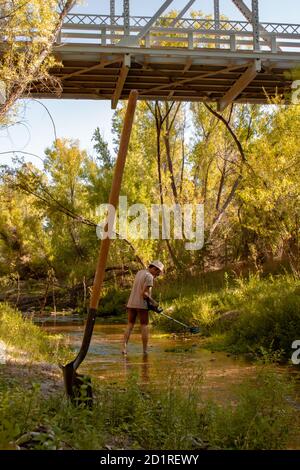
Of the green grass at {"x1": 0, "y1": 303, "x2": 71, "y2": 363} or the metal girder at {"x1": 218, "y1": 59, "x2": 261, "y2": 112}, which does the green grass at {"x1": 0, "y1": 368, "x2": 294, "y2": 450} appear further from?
the metal girder at {"x1": 218, "y1": 59, "x2": 261, "y2": 112}

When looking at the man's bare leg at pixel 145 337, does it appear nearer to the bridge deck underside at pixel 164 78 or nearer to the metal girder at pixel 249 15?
the bridge deck underside at pixel 164 78

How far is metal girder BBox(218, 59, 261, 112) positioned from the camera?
18609 mm

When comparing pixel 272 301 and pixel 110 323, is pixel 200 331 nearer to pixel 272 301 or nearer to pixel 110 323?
pixel 272 301

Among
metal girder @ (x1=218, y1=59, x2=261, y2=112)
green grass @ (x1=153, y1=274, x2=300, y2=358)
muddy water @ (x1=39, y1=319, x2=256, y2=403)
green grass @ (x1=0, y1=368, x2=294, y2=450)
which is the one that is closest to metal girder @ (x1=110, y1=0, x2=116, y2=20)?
metal girder @ (x1=218, y1=59, x2=261, y2=112)

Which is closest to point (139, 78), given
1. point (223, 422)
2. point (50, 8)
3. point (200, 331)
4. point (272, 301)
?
point (50, 8)

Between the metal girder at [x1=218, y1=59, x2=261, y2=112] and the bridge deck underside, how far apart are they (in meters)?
0.17

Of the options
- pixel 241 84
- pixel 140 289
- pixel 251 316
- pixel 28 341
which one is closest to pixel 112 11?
pixel 241 84

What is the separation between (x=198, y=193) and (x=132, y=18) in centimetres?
836

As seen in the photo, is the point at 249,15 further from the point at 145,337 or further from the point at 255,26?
the point at 145,337

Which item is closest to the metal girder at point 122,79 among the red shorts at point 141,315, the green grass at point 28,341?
the red shorts at point 141,315

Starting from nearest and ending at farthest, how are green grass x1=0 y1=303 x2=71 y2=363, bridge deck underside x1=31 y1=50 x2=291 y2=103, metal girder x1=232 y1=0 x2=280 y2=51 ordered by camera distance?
green grass x1=0 y1=303 x2=71 y2=363, bridge deck underside x1=31 y1=50 x2=291 y2=103, metal girder x1=232 y1=0 x2=280 y2=51

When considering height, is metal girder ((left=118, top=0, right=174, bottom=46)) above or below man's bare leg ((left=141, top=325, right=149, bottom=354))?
above

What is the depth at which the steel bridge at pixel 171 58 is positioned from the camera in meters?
17.9

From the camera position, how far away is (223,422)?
494 centimetres
